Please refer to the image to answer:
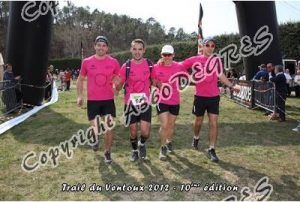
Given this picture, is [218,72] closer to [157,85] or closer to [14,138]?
[157,85]

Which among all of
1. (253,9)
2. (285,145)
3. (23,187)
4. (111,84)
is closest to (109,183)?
(23,187)

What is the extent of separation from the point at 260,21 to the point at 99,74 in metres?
10.8

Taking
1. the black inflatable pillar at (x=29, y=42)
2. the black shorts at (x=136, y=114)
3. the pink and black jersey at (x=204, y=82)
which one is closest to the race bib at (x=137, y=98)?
the black shorts at (x=136, y=114)

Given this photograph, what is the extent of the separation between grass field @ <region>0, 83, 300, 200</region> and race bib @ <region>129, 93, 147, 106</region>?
1.05 metres

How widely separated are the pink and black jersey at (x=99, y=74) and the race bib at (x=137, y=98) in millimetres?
383

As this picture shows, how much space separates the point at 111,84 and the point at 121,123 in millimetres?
4616

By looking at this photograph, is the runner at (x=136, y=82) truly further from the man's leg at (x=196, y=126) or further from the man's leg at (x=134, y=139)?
the man's leg at (x=196, y=126)

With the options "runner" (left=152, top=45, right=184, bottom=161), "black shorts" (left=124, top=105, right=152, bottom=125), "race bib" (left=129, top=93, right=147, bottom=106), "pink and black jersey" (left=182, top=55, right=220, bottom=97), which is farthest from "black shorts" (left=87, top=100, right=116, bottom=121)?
"pink and black jersey" (left=182, top=55, right=220, bottom=97)

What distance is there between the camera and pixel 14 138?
371 inches

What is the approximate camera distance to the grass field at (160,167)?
5.34 meters

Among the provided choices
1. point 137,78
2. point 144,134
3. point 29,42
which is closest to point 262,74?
point 29,42

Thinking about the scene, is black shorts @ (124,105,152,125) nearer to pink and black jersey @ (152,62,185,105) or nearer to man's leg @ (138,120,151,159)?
man's leg @ (138,120,151,159)

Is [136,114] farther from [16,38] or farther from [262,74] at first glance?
[16,38]

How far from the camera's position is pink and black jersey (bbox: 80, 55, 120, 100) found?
657 cm
